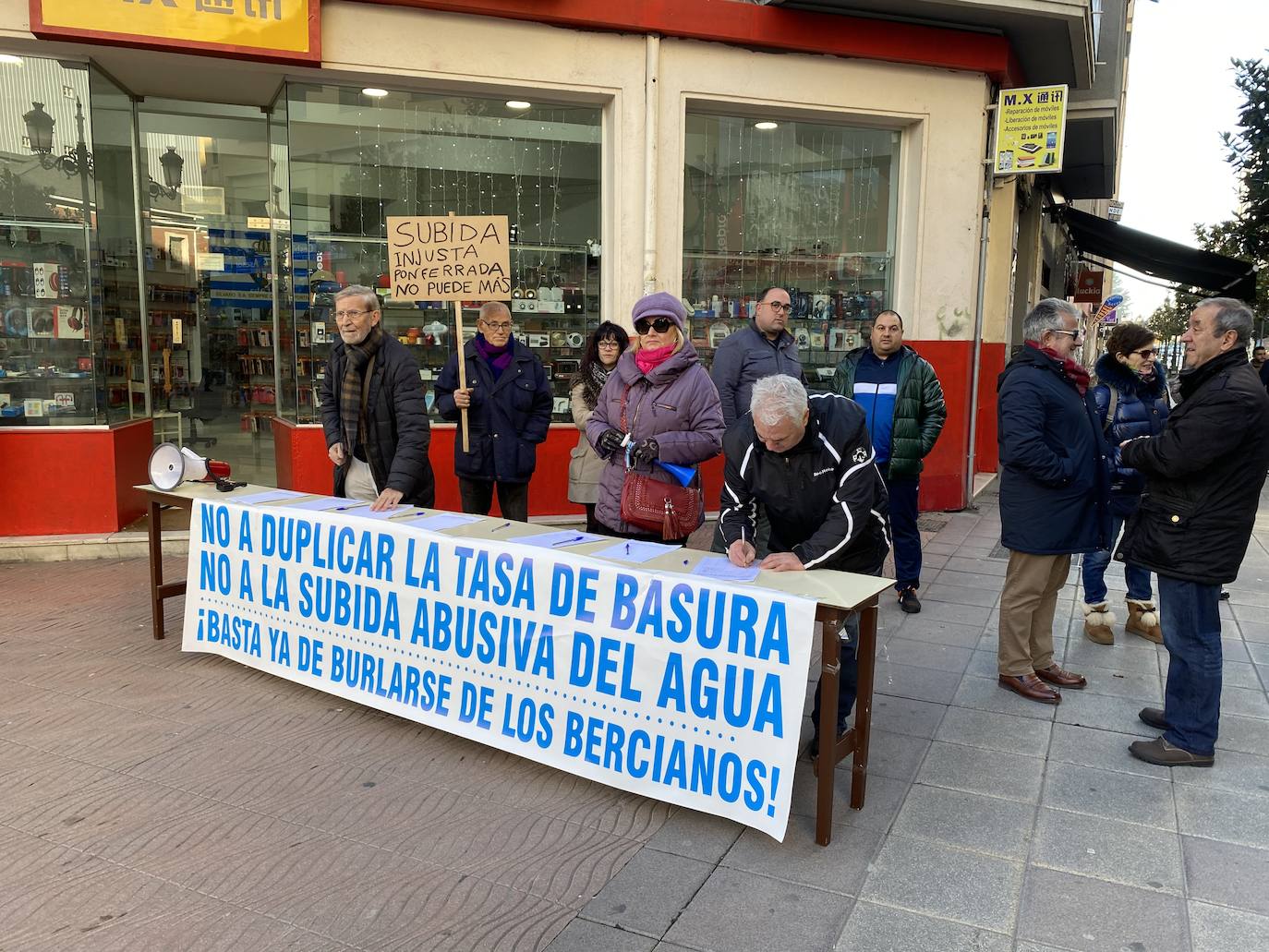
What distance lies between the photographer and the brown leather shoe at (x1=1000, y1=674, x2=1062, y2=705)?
187 inches

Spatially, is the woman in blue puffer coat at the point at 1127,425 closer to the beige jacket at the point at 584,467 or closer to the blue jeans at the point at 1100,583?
the blue jeans at the point at 1100,583

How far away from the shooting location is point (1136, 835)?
348 cm

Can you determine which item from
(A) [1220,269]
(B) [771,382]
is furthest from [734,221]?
(A) [1220,269]

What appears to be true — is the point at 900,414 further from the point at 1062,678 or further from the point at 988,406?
the point at 988,406

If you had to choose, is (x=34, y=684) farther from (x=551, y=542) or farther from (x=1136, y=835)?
(x=1136, y=835)

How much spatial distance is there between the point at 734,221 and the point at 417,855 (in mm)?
7137

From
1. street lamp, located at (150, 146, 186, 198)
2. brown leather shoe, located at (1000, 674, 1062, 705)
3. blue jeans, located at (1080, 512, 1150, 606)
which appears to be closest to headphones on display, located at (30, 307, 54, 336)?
street lamp, located at (150, 146, 186, 198)

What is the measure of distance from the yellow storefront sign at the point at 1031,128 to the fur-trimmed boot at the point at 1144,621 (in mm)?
4963

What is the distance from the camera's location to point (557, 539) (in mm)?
4105

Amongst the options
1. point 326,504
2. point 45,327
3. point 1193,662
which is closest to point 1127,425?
point 1193,662

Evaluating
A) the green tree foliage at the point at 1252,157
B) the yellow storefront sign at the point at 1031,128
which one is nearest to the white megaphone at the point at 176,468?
the yellow storefront sign at the point at 1031,128

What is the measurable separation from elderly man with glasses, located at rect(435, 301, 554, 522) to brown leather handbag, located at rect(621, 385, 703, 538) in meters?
1.50

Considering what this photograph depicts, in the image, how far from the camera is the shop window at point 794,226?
8.88 meters

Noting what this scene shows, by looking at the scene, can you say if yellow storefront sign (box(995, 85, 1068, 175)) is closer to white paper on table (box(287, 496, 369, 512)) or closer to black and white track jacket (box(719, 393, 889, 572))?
black and white track jacket (box(719, 393, 889, 572))
